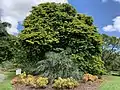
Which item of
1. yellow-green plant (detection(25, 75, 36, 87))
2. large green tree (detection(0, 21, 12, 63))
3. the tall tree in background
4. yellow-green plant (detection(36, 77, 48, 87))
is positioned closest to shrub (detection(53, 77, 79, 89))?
yellow-green plant (detection(36, 77, 48, 87))

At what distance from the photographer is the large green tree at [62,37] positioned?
15.7m

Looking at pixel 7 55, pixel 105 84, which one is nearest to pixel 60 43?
pixel 105 84

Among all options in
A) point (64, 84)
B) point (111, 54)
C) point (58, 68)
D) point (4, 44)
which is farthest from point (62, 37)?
point (111, 54)

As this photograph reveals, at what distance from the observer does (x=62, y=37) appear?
16.0m

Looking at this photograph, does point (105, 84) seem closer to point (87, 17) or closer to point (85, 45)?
point (85, 45)

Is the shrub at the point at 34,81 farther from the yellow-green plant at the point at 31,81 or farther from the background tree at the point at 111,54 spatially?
the background tree at the point at 111,54

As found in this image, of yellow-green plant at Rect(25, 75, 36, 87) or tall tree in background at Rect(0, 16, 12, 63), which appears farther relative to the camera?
tall tree in background at Rect(0, 16, 12, 63)

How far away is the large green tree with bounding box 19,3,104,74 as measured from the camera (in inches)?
618

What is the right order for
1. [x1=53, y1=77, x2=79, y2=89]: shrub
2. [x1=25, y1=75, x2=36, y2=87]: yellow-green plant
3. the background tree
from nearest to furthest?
[x1=53, y1=77, x2=79, y2=89]: shrub < [x1=25, y1=75, x2=36, y2=87]: yellow-green plant < the background tree

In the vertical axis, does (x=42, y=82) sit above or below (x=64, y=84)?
above

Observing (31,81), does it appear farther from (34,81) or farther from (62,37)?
(62,37)

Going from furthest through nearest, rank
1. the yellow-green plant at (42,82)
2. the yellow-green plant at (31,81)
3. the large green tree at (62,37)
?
the large green tree at (62,37) → the yellow-green plant at (31,81) → the yellow-green plant at (42,82)

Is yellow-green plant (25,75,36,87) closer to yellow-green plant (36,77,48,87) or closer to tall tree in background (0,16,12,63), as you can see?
yellow-green plant (36,77,48,87)

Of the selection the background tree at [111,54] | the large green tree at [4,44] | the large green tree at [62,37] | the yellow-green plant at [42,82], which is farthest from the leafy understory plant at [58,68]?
the background tree at [111,54]
